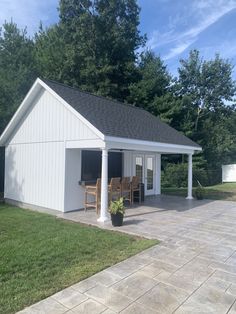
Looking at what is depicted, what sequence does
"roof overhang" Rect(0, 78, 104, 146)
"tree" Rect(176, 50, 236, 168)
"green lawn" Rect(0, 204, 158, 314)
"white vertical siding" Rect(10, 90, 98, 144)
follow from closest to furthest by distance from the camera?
1. "green lawn" Rect(0, 204, 158, 314)
2. "roof overhang" Rect(0, 78, 104, 146)
3. "white vertical siding" Rect(10, 90, 98, 144)
4. "tree" Rect(176, 50, 236, 168)

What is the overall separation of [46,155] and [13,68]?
1056 centimetres

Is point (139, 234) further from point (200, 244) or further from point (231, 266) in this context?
point (231, 266)

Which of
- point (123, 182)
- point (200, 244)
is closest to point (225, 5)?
point (123, 182)

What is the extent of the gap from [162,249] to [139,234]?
3.70 ft

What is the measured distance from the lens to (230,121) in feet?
101

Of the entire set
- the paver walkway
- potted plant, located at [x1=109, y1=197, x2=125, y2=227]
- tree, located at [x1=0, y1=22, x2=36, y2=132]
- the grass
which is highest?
tree, located at [x1=0, y1=22, x2=36, y2=132]

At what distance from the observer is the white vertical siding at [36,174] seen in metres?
9.56

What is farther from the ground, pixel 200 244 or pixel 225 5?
pixel 225 5

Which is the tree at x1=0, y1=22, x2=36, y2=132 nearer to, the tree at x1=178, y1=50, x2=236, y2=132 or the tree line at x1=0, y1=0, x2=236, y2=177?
the tree line at x1=0, y1=0, x2=236, y2=177

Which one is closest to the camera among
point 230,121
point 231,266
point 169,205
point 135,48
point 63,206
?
point 231,266

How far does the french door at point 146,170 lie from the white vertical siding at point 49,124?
4454mm

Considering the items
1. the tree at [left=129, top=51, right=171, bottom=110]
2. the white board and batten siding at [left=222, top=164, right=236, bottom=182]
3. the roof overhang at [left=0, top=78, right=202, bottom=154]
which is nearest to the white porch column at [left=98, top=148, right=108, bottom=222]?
the roof overhang at [left=0, top=78, right=202, bottom=154]

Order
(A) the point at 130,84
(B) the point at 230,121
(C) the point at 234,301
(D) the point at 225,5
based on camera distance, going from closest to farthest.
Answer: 1. (C) the point at 234,301
2. (D) the point at 225,5
3. (A) the point at 130,84
4. (B) the point at 230,121

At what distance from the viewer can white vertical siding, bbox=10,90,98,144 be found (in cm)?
899
